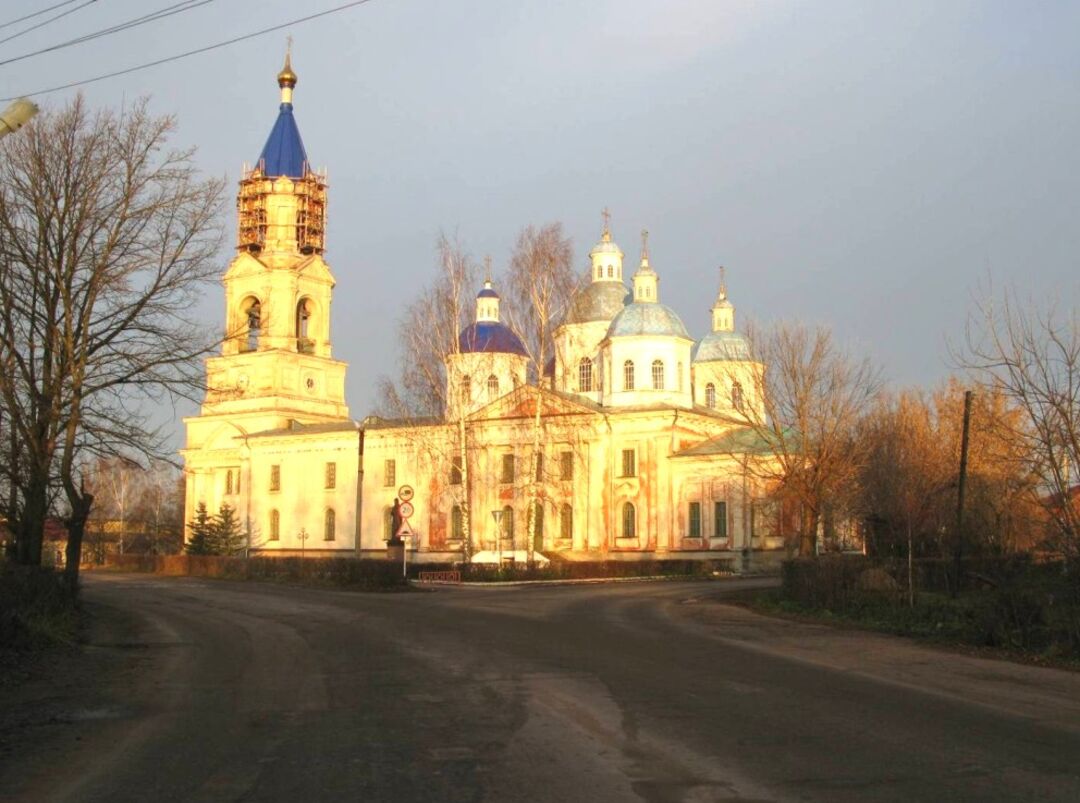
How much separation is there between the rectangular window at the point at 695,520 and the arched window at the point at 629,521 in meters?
3.02

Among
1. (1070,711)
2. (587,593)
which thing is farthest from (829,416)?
(1070,711)

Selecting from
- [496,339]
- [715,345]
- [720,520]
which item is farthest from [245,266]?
[720,520]

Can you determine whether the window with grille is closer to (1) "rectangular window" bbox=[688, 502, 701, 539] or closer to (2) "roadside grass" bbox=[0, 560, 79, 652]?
(1) "rectangular window" bbox=[688, 502, 701, 539]

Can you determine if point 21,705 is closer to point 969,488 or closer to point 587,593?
point 587,593

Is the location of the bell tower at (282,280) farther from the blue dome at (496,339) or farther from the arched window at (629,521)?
the arched window at (629,521)

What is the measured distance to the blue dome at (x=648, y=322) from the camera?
6444cm

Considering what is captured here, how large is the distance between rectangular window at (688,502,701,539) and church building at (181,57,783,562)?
0.35 ft

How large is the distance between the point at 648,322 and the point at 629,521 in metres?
11.0

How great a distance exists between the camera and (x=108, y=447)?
23.7 meters

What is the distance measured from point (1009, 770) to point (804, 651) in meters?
9.00

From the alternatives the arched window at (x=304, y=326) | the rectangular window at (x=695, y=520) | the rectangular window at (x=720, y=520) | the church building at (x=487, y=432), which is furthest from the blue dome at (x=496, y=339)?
the rectangular window at (x=720, y=520)

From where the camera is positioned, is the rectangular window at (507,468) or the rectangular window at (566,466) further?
the rectangular window at (507,468)

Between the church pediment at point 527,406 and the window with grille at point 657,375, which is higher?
the window with grille at point 657,375

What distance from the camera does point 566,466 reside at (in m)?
61.3
